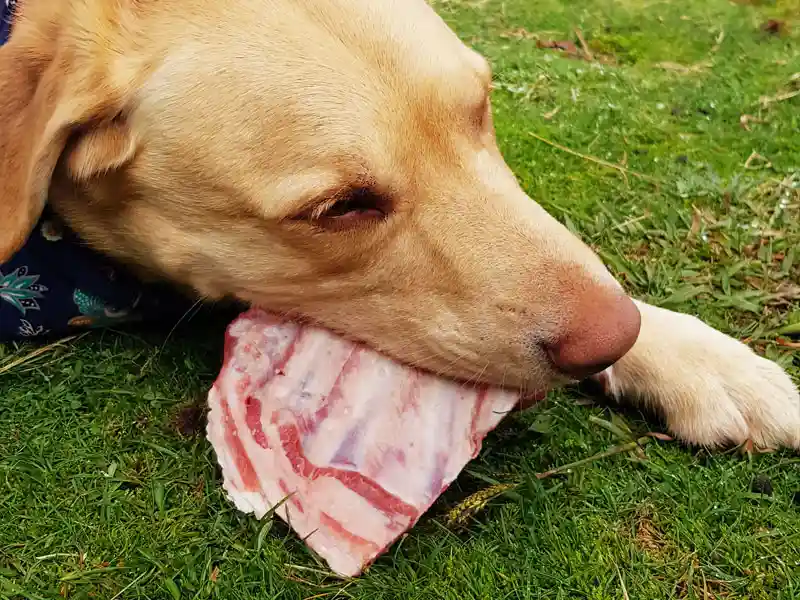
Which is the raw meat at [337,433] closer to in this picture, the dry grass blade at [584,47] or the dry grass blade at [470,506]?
the dry grass blade at [470,506]

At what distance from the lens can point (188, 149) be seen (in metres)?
2.27

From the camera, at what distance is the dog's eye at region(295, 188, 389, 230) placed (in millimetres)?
2146

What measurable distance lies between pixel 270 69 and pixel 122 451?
1367 mm

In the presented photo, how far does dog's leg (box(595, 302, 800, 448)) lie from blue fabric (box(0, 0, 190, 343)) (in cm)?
172

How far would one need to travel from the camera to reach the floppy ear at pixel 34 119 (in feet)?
7.29

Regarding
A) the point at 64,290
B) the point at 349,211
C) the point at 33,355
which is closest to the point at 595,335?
the point at 349,211

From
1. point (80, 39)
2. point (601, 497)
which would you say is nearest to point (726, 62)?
point (601, 497)

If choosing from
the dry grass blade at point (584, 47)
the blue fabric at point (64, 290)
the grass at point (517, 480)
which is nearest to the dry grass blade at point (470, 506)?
the grass at point (517, 480)

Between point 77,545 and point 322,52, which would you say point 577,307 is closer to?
point 322,52

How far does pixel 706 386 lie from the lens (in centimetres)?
260

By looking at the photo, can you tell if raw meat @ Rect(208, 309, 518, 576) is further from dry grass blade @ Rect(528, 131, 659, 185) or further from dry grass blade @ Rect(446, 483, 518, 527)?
dry grass blade @ Rect(528, 131, 659, 185)

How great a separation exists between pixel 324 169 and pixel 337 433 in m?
0.76

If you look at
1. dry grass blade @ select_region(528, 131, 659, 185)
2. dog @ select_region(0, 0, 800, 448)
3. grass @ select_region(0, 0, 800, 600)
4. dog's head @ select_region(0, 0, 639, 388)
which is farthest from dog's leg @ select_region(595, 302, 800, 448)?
dry grass blade @ select_region(528, 131, 659, 185)

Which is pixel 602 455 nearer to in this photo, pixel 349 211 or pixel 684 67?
pixel 349 211
